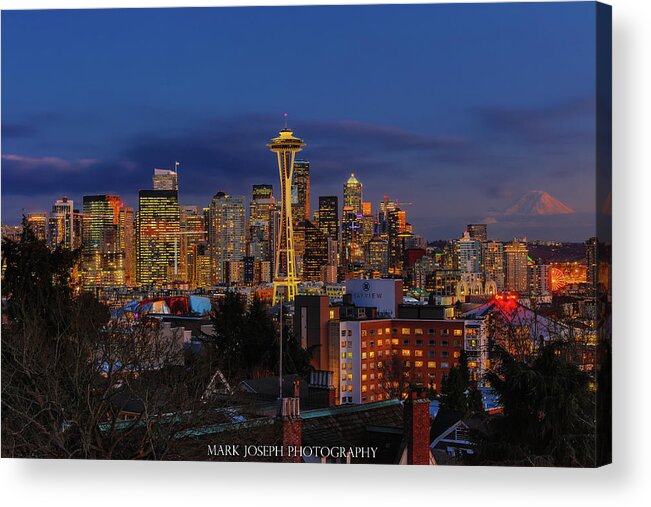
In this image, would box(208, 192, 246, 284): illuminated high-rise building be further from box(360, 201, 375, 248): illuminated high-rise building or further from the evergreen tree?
the evergreen tree

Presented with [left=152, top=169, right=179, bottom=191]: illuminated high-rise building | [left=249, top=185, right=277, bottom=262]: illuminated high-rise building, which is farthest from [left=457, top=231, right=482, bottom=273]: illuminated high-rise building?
[left=152, top=169, right=179, bottom=191]: illuminated high-rise building

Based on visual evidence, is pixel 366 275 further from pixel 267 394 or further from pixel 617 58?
pixel 617 58

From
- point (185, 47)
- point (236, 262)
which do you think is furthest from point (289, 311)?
point (185, 47)

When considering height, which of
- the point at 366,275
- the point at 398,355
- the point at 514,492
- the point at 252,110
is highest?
the point at 252,110

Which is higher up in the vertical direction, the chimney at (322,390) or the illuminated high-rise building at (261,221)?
the illuminated high-rise building at (261,221)

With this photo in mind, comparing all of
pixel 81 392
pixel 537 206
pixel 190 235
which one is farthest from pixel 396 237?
pixel 81 392

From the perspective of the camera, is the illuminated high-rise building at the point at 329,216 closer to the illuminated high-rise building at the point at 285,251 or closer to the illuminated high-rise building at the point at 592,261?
the illuminated high-rise building at the point at 285,251

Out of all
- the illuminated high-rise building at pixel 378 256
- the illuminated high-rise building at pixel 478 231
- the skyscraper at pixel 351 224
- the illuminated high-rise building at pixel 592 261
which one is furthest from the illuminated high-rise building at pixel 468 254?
the illuminated high-rise building at pixel 592 261
